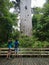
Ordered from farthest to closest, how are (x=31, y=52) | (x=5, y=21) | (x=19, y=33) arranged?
(x=19, y=33) → (x=5, y=21) → (x=31, y=52)

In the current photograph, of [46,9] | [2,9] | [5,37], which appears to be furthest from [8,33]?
[46,9]

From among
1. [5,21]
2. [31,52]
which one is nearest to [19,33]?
[5,21]

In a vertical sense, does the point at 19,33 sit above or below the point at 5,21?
below

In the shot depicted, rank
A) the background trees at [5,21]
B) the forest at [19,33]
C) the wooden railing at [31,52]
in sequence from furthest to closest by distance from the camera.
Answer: the forest at [19,33]
the background trees at [5,21]
the wooden railing at [31,52]

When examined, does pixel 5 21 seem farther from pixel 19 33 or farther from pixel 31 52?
pixel 31 52

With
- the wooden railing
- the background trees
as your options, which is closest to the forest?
the background trees

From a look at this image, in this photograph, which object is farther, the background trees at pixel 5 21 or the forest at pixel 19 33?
the forest at pixel 19 33

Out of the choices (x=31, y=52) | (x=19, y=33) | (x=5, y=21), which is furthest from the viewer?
(x=19, y=33)

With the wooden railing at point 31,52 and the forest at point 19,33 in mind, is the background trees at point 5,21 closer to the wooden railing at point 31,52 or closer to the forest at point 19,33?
the forest at point 19,33

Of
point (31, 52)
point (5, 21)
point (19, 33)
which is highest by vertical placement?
point (5, 21)

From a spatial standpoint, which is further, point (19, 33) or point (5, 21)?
point (19, 33)

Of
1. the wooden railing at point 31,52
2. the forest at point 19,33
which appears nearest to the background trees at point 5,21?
the forest at point 19,33

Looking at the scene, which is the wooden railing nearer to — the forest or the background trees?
the forest

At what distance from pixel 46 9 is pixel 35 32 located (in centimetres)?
226
